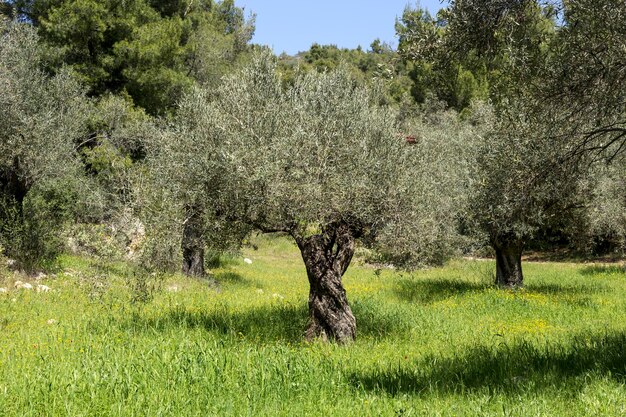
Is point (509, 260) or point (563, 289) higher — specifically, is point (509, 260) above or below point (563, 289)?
above

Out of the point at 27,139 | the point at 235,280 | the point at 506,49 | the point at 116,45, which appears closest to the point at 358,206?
the point at 506,49

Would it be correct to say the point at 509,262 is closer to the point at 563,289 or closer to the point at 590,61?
the point at 563,289

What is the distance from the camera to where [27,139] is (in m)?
17.6

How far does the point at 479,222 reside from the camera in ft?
62.4

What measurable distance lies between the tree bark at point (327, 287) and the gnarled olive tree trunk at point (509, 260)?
1017 cm

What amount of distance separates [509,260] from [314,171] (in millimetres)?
12247

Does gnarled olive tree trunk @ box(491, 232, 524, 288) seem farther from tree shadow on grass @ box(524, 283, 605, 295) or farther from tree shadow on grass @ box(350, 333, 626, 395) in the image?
tree shadow on grass @ box(350, 333, 626, 395)

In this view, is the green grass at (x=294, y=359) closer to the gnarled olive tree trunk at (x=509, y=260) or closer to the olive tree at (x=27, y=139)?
the gnarled olive tree trunk at (x=509, y=260)

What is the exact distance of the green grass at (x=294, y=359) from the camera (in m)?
6.62

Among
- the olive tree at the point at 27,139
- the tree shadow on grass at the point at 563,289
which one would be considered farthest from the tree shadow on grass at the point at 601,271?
the olive tree at the point at 27,139

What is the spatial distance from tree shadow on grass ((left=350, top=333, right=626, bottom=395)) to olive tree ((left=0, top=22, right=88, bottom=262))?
14.3 metres

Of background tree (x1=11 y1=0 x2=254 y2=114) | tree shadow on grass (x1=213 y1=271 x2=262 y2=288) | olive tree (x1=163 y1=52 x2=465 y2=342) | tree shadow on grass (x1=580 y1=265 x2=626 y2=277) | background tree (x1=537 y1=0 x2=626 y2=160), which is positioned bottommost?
tree shadow on grass (x1=213 y1=271 x2=262 y2=288)

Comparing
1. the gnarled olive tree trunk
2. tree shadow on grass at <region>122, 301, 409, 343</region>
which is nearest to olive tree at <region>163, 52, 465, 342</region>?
tree shadow on grass at <region>122, 301, 409, 343</region>

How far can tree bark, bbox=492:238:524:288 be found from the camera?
63.4ft
